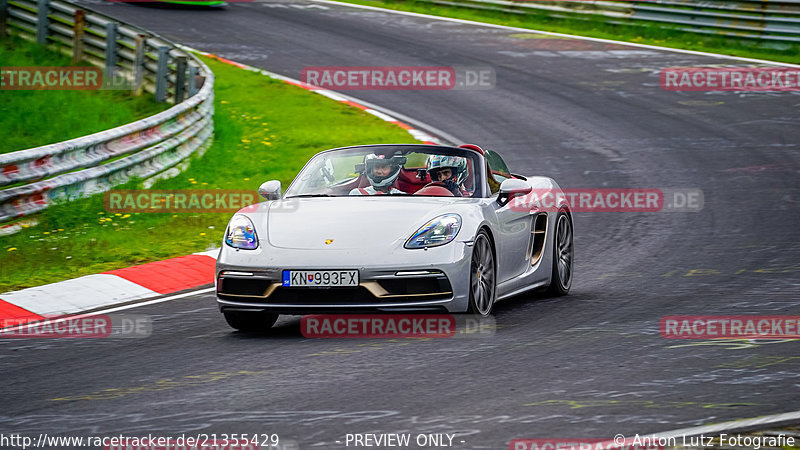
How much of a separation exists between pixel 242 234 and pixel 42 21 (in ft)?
47.9

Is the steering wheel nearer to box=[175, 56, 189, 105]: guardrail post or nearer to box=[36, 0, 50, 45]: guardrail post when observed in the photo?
box=[175, 56, 189, 105]: guardrail post

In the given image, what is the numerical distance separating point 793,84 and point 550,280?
14.1 metres

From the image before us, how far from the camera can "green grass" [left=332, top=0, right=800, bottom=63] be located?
25.0 meters

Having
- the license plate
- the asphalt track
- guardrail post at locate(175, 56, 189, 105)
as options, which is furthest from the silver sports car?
guardrail post at locate(175, 56, 189, 105)

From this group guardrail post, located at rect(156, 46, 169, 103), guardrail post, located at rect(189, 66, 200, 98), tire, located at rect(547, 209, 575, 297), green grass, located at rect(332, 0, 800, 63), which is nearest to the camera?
tire, located at rect(547, 209, 575, 297)

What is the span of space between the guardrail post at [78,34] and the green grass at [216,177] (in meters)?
2.44

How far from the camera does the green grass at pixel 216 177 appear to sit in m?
10.8

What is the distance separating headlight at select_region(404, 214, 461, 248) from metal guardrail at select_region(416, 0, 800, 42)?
731 inches

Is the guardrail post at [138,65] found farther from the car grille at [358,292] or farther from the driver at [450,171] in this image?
the car grille at [358,292]

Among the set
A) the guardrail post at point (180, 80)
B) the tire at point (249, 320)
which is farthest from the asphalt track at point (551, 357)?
the guardrail post at point (180, 80)

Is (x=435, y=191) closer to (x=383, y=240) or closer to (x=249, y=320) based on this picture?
A: (x=383, y=240)

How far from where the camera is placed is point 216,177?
1484 cm

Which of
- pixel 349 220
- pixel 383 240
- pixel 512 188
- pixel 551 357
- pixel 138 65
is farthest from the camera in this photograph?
pixel 138 65

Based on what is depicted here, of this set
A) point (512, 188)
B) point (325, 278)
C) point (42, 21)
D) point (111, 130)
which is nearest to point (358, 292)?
point (325, 278)
